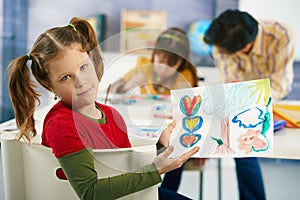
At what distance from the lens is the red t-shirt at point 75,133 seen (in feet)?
3.00

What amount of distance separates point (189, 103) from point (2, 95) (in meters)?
2.62

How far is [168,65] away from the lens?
115cm

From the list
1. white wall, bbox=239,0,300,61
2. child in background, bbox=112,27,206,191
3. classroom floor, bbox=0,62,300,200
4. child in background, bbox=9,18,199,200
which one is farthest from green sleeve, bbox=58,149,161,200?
white wall, bbox=239,0,300,61

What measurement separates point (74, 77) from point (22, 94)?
13 cm

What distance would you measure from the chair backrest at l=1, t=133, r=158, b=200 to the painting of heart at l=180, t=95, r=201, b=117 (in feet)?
0.47

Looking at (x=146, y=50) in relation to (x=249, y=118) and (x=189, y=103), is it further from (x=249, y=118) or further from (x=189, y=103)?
(x=249, y=118)

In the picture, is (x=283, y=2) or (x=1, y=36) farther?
(x=1, y=36)

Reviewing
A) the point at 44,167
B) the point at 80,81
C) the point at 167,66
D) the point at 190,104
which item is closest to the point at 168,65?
the point at 167,66

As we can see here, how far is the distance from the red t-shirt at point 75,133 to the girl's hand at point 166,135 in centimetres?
8

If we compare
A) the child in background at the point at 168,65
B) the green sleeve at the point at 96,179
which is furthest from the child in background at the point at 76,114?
the child in background at the point at 168,65

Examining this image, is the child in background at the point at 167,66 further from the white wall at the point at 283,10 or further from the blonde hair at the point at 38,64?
the white wall at the point at 283,10

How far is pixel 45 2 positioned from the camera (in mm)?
3539

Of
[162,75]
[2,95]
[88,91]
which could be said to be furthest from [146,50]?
[2,95]

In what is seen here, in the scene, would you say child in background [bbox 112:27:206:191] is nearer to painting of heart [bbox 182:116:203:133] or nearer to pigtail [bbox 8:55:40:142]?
painting of heart [bbox 182:116:203:133]
